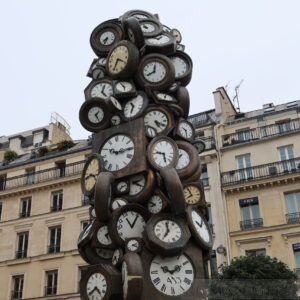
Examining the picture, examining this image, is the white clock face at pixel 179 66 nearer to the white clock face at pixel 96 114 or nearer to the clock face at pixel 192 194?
the white clock face at pixel 96 114

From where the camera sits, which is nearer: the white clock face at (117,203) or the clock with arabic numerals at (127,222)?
the clock with arabic numerals at (127,222)

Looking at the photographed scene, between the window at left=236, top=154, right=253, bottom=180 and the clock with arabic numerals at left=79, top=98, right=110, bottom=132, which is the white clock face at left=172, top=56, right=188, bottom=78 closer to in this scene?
the clock with arabic numerals at left=79, top=98, right=110, bottom=132

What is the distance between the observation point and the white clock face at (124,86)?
45.6 feet

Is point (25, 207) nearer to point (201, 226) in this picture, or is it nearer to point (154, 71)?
point (154, 71)

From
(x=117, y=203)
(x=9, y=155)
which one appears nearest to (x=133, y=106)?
(x=117, y=203)

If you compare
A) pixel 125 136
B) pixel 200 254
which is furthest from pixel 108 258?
pixel 125 136

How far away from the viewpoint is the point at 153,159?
493 inches

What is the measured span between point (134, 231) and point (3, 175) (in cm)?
2805

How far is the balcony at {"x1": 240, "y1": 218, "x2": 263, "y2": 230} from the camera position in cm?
2930

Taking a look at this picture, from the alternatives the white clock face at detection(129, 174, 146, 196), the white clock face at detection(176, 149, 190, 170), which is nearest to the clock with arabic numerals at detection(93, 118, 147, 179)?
the white clock face at detection(129, 174, 146, 196)

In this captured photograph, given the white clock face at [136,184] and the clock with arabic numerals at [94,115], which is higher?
the clock with arabic numerals at [94,115]

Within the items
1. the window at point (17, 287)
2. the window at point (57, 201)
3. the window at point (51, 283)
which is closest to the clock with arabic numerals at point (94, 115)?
the window at point (51, 283)

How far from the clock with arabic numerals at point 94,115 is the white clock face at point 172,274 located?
427 cm

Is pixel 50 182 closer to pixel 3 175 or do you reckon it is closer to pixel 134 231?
pixel 3 175
